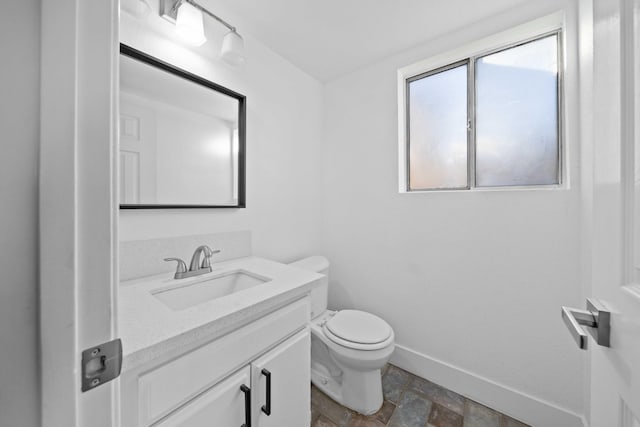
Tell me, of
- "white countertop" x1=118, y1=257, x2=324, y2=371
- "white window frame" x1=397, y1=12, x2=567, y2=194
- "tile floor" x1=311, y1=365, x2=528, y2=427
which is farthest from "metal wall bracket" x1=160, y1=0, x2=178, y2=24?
"tile floor" x1=311, y1=365, x2=528, y2=427

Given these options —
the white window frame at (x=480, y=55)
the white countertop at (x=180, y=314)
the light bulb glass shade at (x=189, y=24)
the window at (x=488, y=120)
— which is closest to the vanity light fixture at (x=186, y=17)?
the light bulb glass shade at (x=189, y=24)

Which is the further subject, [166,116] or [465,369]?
[465,369]

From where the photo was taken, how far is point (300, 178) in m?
1.84

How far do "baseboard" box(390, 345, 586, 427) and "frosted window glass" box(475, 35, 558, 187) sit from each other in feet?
3.84

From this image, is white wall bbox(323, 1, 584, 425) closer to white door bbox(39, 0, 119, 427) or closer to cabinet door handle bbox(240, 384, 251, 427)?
cabinet door handle bbox(240, 384, 251, 427)

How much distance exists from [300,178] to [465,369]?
166 centimetres

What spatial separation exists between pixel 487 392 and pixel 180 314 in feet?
5.52

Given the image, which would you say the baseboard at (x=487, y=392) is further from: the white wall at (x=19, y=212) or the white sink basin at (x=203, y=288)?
the white wall at (x=19, y=212)

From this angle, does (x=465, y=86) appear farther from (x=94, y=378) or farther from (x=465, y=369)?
(x=94, y=378)

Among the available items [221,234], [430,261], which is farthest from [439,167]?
[221,234]

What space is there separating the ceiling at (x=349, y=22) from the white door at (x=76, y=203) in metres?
1.29

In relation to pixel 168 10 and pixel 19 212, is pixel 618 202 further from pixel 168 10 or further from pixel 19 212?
pixel 168 10

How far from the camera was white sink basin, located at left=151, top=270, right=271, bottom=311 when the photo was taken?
0.96 m

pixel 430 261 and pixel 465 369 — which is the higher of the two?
pixel 430 261
